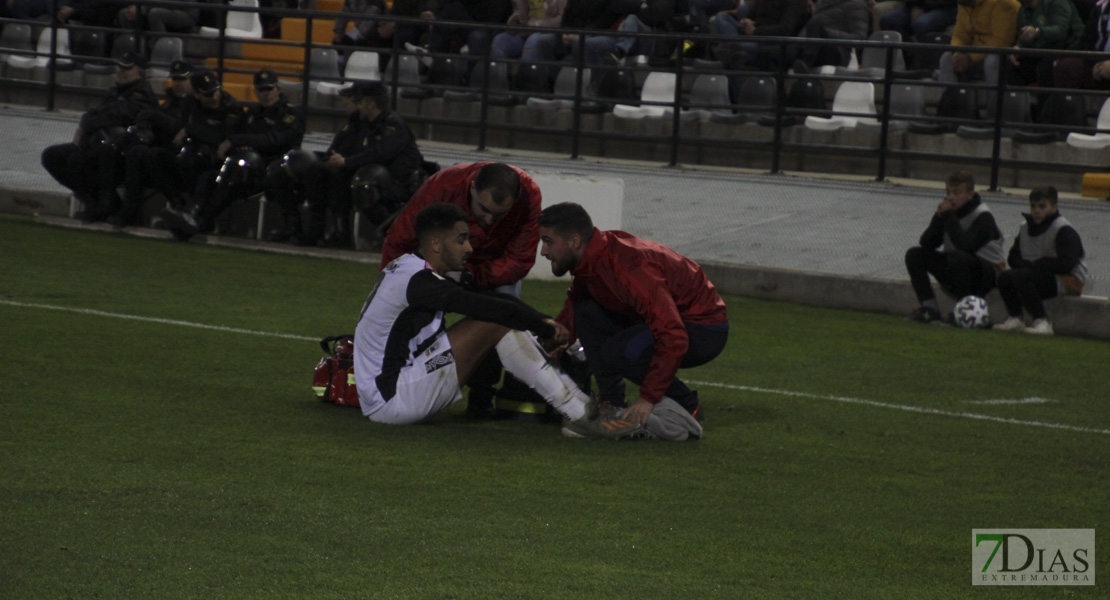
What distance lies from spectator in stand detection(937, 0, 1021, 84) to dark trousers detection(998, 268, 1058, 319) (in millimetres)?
4414

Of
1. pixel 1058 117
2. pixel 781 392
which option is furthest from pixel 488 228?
pixel 1058 117

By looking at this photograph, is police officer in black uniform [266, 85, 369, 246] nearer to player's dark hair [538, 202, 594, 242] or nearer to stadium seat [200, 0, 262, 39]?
player's dark hair [538, 202, 594, 242]

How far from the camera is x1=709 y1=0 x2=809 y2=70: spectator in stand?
57.4 ft

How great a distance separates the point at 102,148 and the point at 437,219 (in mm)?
9189

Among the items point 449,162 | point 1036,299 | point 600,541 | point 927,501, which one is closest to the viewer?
point 600,541

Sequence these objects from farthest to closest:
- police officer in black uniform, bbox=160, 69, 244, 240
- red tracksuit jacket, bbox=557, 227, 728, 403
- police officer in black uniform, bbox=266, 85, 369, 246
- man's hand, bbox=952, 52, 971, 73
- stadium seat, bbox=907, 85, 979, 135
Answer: stadium seat, bbox=907, 85, 979, 135 < man's hand, bbox=952, 52, 971, 73 < police officer in black uniform, bbox=160, 69, 244, 240 < police officer in black uniform, bbox=266, 85, 369, 246 < red tracksuit jacket, bbox=557, 227, 728, 403

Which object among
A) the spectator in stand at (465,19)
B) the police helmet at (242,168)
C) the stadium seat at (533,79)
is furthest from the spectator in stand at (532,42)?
the police helmet at (242,168)

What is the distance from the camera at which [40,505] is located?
5387 millimetres

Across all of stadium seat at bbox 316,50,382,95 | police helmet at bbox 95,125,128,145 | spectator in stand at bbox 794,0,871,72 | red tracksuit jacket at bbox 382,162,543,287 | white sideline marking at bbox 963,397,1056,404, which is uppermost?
spectator in stand at bbox 794,0,871,72

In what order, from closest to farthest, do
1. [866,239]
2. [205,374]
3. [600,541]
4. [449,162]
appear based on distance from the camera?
[600,541] → [205,374] → [866,239] → [449,162]

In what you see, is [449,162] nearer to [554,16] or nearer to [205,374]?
[554,16]

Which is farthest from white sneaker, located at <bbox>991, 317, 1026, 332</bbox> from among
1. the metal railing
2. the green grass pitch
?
the metal railing

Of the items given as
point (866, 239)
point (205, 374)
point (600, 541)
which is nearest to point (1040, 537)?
point (600, 541)

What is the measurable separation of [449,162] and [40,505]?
39.6 ft
